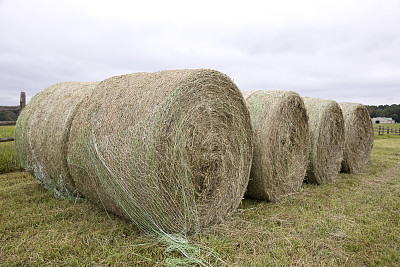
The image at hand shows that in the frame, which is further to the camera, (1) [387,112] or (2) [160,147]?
(1) [387,112]

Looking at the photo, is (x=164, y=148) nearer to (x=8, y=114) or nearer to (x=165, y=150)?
(x=165, y=150)

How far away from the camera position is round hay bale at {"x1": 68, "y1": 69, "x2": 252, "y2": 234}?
2.81m

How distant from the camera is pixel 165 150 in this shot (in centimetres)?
278

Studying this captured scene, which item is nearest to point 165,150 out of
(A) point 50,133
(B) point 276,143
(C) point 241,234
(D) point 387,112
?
(C) point 241,234

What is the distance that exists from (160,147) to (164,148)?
5 cm

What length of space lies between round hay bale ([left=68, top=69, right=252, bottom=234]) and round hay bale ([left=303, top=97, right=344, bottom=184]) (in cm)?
233

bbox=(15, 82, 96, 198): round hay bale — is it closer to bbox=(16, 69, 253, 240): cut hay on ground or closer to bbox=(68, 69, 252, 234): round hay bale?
bbox=(16, 69, 253, 240): cut hay on ground

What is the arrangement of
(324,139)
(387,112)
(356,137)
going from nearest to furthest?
1. (324,139)
2. (356,137)
3. (387,112)

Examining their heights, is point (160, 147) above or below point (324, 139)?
above

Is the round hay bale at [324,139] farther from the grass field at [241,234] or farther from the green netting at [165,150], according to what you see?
the green netting at [165,150]

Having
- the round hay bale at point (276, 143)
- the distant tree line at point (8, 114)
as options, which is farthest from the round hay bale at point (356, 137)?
the distant tree line at point (8, 114)

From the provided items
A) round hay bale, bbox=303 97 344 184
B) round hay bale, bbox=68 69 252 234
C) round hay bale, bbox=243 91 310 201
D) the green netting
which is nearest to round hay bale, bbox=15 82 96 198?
the green netting

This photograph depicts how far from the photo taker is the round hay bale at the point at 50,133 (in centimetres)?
406

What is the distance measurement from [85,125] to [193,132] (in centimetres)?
141
